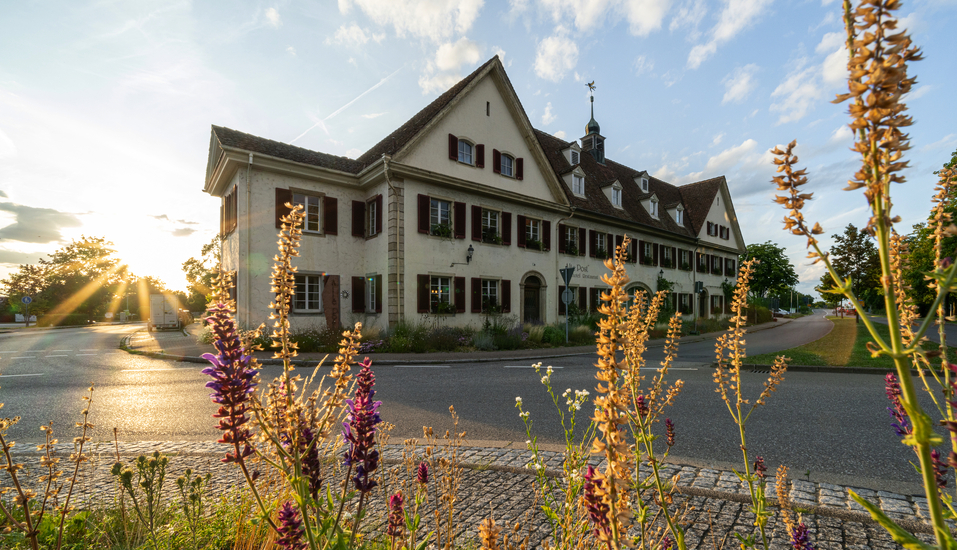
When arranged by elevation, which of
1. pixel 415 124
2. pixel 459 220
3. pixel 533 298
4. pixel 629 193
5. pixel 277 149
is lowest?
pixel 533 298

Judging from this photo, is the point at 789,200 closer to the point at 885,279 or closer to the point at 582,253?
the point at 885,279

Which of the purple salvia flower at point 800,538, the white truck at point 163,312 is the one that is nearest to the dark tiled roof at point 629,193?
the purple salvia flower at point 800,538


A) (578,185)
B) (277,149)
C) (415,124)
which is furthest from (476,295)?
(578,185)

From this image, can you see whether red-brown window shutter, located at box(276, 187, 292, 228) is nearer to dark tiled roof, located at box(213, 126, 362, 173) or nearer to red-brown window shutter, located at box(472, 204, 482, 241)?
dark tiled roof, located at box(213, 126, 362, 173)

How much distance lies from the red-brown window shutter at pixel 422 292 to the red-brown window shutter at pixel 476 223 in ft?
9.58

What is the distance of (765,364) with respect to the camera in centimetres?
1084

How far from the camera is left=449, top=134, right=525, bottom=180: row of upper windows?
18.5 m

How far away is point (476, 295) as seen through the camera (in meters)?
18.4

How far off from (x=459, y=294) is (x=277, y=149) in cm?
880

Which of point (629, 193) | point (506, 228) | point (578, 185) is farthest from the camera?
point (629, 193)

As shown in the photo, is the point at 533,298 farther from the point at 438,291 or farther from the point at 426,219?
the point at 426,219

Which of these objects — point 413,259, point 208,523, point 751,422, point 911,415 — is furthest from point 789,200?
point 413,259

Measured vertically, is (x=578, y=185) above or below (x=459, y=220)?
above

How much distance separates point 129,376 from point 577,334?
15.1 metres
